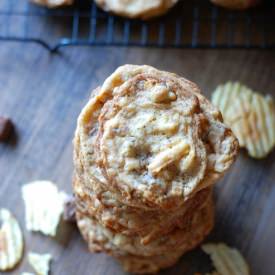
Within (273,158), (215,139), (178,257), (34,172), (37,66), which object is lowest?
(178,257)

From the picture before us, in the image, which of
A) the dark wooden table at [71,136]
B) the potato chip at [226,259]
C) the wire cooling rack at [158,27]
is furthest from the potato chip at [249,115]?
the potato chip at [226,259]

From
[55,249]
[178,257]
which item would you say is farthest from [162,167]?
[55,249]

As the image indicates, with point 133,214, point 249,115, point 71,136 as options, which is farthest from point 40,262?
point 249,115

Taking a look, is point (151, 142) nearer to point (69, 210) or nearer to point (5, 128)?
point (69, 210)

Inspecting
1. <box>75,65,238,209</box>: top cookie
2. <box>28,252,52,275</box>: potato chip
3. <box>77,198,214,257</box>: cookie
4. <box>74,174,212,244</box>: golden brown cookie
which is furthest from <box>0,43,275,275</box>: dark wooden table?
<box>75,65,238,209</box>: top cookie

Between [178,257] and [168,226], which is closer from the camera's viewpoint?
[168,226]

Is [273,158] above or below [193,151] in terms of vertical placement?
below

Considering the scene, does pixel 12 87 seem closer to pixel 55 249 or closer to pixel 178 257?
pixel 55 249
